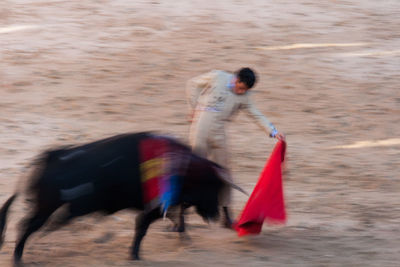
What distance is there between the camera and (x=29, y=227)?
18.3 ft

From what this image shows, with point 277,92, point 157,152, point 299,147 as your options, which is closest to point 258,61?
point 277,92

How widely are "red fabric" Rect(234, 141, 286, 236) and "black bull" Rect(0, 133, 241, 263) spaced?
2.49 feet

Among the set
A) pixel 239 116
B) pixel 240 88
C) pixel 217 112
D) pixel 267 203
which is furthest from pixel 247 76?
pixel 239 116

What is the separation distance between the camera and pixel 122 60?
1223 cm

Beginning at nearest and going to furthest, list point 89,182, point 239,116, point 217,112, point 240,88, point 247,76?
point 89,182
point 247,76
point 240,88
point 217,112
point 239,116

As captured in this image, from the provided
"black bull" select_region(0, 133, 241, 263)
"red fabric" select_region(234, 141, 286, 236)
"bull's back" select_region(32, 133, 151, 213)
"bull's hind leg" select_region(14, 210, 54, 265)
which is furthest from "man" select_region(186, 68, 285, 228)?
"bull's hind leg" select_region(14, 210, 54, 265)

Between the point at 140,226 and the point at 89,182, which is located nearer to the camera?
the point at 89,182

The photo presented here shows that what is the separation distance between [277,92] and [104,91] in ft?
8.68

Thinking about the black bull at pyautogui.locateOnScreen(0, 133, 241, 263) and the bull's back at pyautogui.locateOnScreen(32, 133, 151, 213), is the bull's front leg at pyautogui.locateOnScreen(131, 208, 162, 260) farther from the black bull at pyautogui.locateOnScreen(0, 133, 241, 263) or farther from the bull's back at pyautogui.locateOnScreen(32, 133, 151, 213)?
the bull's back at pyautogui.locateOnScreen(32, 133, 151, 213)

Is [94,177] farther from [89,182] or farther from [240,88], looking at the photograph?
[240,88]

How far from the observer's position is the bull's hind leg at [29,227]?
5547 mm

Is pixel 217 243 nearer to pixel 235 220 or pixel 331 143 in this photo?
pixel 235 220

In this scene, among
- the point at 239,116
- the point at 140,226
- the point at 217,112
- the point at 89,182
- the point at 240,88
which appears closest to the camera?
the point at 89,182

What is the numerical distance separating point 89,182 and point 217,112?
1460 mm
